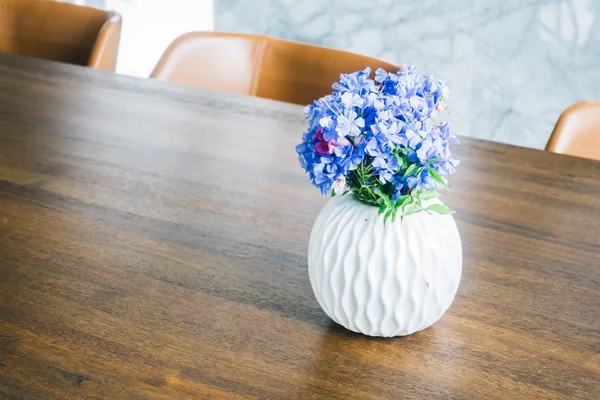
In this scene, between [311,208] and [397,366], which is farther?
[311,208]

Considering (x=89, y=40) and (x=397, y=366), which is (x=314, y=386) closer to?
(x=397, y=366)

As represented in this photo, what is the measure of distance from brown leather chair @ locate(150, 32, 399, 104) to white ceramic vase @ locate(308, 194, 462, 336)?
116 cm

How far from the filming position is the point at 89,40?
210 cm

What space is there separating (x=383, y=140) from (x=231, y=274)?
320 mm

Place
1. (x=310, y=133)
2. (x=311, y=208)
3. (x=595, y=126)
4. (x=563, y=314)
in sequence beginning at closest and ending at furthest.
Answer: (x=310, y=133), (x=563, y=314), (x=311, y=208), (x=595, y=126)

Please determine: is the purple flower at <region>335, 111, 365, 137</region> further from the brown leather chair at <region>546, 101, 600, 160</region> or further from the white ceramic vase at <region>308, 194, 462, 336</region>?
the brown leather chair at <region>546, 101, 600, 160</region>

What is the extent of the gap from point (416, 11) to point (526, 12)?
1.45ft

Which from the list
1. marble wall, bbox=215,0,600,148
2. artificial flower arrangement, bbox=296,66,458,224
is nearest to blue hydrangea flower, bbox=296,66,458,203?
artificial flower arrangement, bbox=296,66,458,224

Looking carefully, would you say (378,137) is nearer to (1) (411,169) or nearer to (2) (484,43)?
(1) (411,169)

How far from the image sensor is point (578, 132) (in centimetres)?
161

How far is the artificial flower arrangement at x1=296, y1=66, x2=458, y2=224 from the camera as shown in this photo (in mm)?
685

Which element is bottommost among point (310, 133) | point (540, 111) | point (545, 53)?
point (540, 111)

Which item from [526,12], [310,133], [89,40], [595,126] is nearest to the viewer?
[310,133]

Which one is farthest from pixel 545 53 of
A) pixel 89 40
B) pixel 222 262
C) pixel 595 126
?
pixel 222 262
